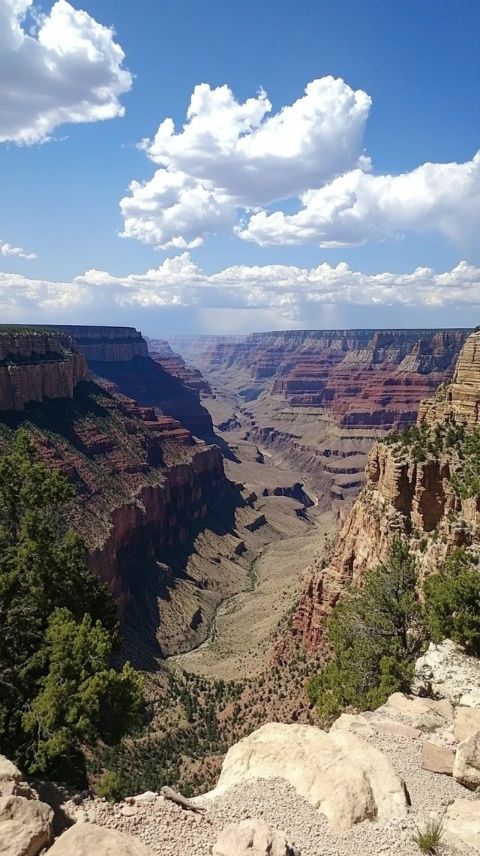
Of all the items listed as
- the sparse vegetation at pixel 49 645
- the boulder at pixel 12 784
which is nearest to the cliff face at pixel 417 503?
the sparse vegetation at pixel 49 645

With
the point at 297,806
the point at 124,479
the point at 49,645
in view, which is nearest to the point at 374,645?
the point at 297,806

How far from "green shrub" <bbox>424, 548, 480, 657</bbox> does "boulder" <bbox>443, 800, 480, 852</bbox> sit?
14312 mm

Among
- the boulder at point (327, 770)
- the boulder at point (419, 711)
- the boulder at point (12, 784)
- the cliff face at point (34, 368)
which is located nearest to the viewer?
the boulder at point (12, 784)

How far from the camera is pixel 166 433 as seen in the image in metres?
132

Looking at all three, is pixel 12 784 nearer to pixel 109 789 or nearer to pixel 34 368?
pixel 109 789

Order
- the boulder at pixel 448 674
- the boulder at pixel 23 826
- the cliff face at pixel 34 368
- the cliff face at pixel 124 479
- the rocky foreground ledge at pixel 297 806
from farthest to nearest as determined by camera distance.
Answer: the cliff face at pixel 34 368 < the cliff face at pixel 124 479 < the boulder at pixel 448 674 < the rocky foreground ledge at pixel 297 806 < the boulder at pixel 23 826

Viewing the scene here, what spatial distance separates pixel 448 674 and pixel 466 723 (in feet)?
26.4

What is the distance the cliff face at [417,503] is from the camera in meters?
40.5

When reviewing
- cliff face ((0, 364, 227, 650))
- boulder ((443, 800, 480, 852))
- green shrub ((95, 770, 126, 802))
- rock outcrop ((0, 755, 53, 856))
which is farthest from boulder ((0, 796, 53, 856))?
cliff face ((0, 364, 227, 650))

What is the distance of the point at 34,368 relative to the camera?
9750cm

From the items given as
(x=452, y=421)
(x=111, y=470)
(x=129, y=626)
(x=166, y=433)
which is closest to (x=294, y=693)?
(x=452, y=421)

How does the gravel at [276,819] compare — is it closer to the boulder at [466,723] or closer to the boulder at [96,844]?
the boulder at [96,844]

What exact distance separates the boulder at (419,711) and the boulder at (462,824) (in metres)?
5.87

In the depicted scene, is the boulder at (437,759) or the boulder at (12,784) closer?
the boulder at (12,784)
